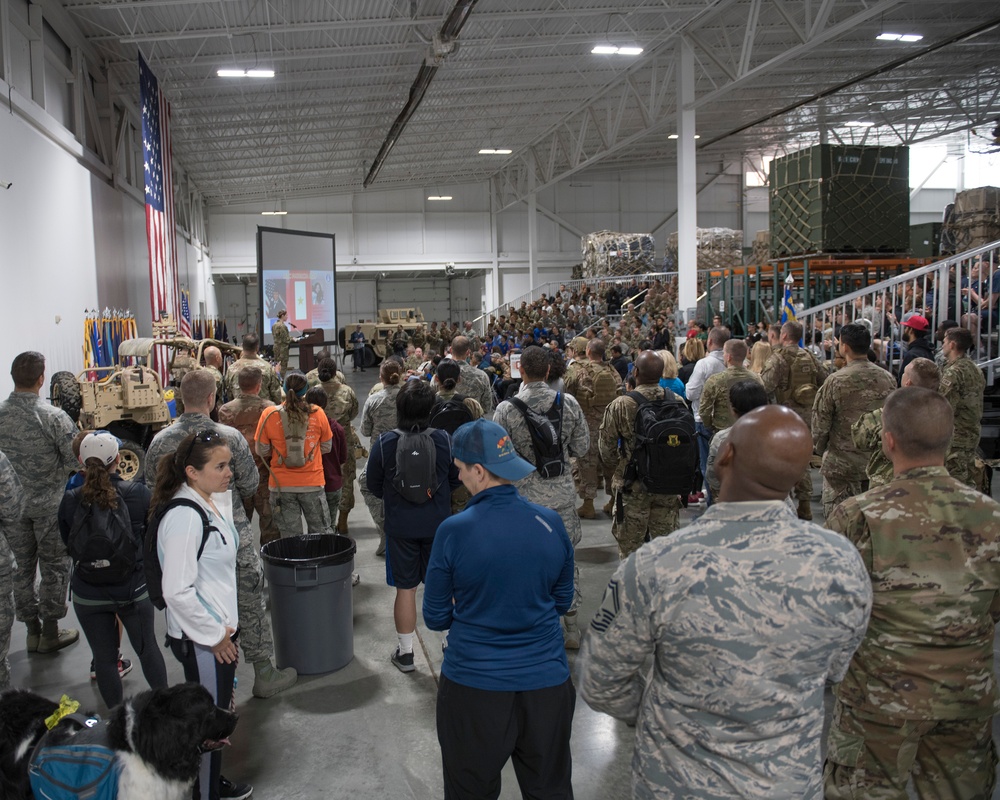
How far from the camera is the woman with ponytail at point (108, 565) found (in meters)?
3.48

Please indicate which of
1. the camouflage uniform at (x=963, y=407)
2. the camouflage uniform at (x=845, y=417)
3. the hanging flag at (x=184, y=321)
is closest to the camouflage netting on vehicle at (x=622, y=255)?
the hanging flag at (x=184, y=321)

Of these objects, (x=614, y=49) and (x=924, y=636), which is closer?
(x=924, y=636)

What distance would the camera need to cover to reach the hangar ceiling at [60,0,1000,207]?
12625mm

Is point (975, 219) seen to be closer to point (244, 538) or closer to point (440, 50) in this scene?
point (440, 50)

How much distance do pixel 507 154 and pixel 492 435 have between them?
83.2ft

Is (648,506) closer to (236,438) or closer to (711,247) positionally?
(236,438)

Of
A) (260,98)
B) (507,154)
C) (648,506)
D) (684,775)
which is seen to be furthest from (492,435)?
(507,154)

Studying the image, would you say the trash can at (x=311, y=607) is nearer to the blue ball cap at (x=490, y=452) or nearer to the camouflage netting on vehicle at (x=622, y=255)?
the blue ball cap at (x=490, y=452)

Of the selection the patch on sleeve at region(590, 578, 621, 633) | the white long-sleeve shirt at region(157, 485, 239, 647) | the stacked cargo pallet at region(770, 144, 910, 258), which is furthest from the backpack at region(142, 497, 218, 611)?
the stacked cargo pallet at region(770, 144, 910, 258)

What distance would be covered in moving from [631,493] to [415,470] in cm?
156

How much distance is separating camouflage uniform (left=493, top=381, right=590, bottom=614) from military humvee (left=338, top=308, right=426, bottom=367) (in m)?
21.6

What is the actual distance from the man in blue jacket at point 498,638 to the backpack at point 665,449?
2.41 m

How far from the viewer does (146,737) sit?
2480mm

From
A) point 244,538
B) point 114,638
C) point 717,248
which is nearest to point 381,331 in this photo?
point 717,248
